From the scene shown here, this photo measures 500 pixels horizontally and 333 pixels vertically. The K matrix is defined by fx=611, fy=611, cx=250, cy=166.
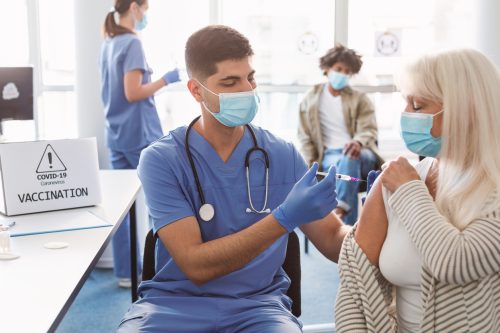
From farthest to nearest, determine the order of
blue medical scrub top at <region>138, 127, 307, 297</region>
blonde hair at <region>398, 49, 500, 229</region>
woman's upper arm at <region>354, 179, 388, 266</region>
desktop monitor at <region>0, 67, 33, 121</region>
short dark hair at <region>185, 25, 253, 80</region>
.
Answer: desktop monitor at <region>0, 67, 33, 121</region>
short dark hair at <region>185, 25, 253, 80</region>
blue medical scrub top at <region>138, 127, 307, 297</region>
woman's upper arm at <region>354, 179, 388, 266</region>
blonde hair at <region>398, 49, 500, 229</region>

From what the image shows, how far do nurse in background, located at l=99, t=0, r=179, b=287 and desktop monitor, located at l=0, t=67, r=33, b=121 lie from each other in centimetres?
45

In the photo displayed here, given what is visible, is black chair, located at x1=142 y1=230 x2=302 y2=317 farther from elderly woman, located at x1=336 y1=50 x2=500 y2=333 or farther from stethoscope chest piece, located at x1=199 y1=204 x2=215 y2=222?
elderly woman, located at x1=336 y1=50 x2=500 y2=333

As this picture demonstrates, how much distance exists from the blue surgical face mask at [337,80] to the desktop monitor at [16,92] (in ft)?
5.85

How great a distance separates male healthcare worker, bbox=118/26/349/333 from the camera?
1402 millimetres

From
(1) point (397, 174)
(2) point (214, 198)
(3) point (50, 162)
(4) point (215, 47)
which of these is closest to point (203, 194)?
(2) point (214, 198)

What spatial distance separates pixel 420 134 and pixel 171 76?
73.8 inches

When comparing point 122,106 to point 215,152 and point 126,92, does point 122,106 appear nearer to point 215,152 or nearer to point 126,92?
point 126,92

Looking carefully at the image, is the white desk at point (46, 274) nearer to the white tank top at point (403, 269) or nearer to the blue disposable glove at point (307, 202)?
the blue disposable glove at point (307, 202)

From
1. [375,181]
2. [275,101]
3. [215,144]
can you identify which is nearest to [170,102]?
[275,101]

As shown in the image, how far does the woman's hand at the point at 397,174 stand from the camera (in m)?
1.28

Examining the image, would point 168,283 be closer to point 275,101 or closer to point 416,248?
point 416,248

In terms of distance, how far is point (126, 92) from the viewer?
289 cm

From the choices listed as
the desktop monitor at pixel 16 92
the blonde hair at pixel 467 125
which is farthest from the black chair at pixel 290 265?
the desktop monitor at pixel 16 92

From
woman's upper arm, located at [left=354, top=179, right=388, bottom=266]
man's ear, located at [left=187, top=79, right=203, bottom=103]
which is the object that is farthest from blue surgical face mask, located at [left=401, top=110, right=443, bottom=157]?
man's ear, located at [left=187, top=79, right=203, bottom=103]
